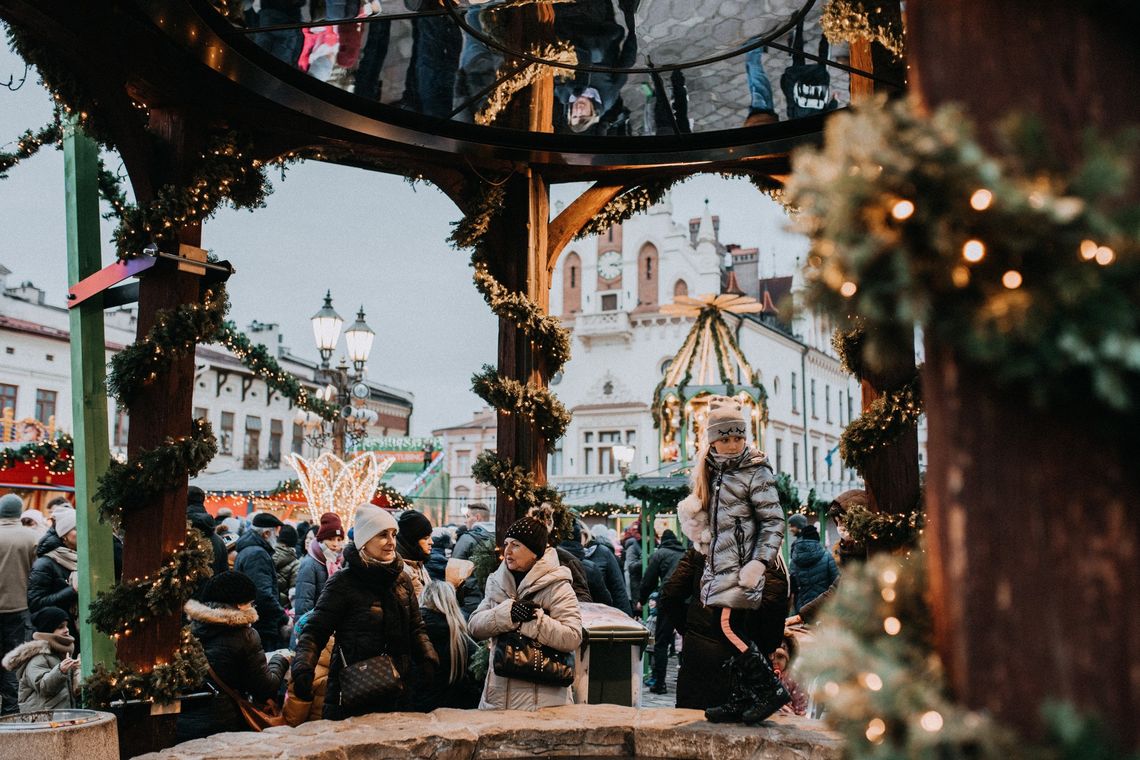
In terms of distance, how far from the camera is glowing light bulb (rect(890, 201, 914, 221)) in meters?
1.24

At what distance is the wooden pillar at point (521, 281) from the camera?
21.1ft

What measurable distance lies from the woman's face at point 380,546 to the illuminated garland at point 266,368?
348cm

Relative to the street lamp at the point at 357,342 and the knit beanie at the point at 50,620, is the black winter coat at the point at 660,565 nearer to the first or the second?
the street lamp at the point at 357,342

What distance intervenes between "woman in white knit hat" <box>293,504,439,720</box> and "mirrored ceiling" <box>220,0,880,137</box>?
2.39 meters

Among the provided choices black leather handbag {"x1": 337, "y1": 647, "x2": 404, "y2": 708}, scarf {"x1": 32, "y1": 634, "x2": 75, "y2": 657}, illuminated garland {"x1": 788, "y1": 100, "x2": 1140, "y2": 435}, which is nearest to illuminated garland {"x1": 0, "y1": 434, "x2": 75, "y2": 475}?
scarf {"x1": 32, "y1": 634, "x2": 75, "y2": 657}

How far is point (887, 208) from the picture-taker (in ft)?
4.12

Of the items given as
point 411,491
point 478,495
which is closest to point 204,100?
point 411,491

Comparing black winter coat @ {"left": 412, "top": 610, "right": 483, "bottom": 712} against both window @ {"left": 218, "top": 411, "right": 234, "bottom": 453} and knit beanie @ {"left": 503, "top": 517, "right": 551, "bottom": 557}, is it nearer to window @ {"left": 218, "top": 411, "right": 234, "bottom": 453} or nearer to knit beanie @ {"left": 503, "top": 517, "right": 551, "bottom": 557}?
knit beanie @ {"left": 503, "top": 517, "right": 551, "bottom": 557}

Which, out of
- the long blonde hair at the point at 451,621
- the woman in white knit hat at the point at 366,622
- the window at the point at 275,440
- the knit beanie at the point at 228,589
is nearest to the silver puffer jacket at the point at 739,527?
the woman in white knit hat at the point at 366,622

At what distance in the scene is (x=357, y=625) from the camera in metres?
4.57

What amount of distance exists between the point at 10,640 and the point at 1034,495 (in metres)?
8.24

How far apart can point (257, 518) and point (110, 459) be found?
4.02 metres

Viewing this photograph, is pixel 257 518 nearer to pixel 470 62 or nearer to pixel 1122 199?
pixel 470 62

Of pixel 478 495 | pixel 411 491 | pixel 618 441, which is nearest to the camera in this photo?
pixel 411 491
